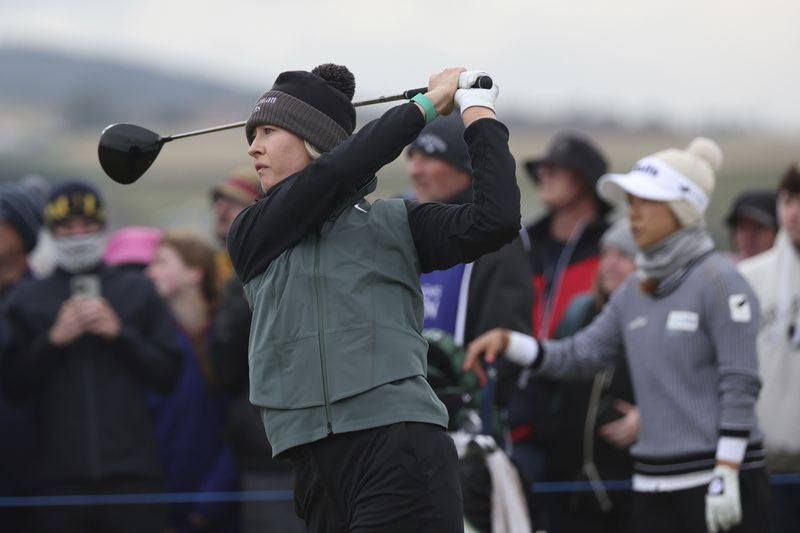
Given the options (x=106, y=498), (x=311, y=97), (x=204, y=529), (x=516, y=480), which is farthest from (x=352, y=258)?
(x=204, y=529)

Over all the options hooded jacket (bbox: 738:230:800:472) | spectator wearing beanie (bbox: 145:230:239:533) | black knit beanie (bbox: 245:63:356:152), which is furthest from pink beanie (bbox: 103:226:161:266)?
black knit beanie (bbox: 245:63:356:152)

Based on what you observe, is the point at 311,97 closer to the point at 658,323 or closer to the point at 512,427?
the point at 658,323

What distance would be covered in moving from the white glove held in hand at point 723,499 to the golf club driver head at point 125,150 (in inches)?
88.7

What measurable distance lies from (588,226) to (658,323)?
205 centimetres

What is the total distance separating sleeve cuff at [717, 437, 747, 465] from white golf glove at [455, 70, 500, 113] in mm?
1845

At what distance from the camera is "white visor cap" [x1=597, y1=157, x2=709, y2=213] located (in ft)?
19.1

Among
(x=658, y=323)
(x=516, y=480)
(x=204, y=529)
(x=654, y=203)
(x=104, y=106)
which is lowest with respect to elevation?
(x=204, y=529)

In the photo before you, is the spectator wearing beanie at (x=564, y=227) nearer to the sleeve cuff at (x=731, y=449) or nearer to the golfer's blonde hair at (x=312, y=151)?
the sleeve cuff at (x=731, y=449)

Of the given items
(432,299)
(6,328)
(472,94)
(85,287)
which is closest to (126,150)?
(472,94)

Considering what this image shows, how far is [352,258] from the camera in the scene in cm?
409

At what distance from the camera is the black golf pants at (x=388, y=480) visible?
3969 millimetres

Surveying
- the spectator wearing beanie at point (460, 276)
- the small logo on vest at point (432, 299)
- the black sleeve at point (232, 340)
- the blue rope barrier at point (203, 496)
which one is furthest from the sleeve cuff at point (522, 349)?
the black sleeve at point (232, 340)

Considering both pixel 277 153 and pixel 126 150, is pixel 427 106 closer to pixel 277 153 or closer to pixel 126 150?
pixel 277 153

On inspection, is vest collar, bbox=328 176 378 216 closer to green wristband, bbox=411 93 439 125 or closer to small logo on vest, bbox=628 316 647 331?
green wristband, bbox=411 93 439 125
